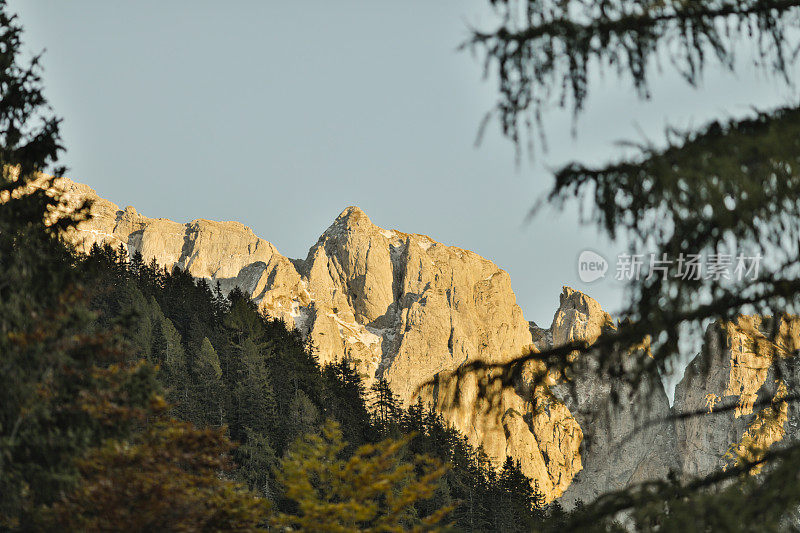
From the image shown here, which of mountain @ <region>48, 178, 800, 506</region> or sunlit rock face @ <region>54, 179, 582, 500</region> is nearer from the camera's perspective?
mountain @ <region>48, 178, 800, 506</region>

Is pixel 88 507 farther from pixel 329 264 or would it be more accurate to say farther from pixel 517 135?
pixel 329 264

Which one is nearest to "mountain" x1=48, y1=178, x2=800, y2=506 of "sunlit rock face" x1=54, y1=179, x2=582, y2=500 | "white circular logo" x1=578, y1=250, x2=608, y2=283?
"sunlit rock face" x1=54, y1=179, x2=582, y2=500

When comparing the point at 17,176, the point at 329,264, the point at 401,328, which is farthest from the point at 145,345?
the point at 329,264

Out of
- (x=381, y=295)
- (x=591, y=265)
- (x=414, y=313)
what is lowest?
(x=591, y=265)

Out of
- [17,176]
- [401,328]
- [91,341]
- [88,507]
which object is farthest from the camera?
[401,328]

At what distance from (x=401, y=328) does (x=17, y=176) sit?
11516 centimetres

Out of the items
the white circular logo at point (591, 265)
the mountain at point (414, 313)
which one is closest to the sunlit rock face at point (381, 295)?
the mountain at point (414, 313)

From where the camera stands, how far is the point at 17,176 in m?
8.99

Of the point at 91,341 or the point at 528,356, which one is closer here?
the point at 528,356

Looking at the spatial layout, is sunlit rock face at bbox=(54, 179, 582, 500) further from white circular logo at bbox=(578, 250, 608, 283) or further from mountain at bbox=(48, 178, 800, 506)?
white circular logo at bbox=(578, 250, 608, 283)

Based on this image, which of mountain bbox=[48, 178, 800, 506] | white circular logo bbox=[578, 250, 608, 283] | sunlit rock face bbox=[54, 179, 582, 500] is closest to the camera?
white circular logo bbox=[578, 250, 608, 283]

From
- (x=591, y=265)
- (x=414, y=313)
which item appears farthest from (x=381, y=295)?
(x=591, y=265)

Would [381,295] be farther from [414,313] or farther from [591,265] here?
[591,265]

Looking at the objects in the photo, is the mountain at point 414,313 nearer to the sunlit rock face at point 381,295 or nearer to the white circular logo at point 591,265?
the sunlit rock face at point 381,295
